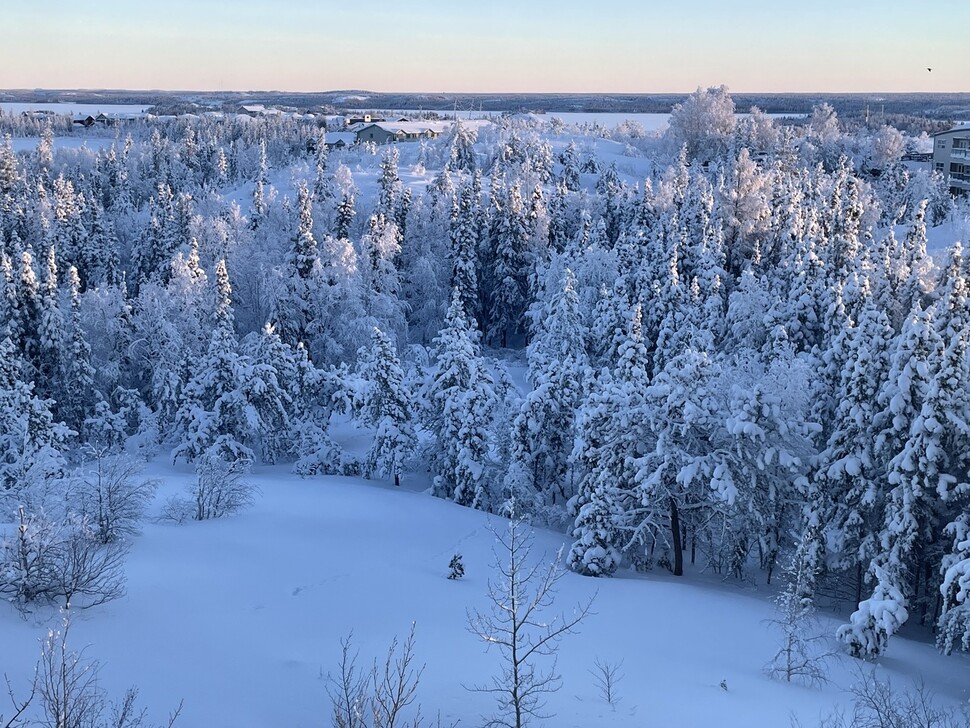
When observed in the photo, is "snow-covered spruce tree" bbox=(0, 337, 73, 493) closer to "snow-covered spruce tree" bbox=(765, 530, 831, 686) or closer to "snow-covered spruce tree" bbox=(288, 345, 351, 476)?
"snow-covered spruce tree" bbox=(288, 345, 351, 476)

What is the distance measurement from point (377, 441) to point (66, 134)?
192659mm

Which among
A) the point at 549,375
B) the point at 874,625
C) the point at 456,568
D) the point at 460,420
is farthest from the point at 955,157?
the point at 456,568

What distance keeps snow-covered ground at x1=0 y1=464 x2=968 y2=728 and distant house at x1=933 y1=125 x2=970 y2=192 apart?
6809 cm

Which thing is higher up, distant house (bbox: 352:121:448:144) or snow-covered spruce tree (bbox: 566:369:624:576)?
distant house (bbox: 352:121:448:144)

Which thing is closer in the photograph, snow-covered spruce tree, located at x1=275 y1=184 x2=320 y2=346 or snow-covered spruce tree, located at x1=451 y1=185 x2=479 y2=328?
snow-covered spruce tree, located at x1=275 y1=184 x2=320 y2=346

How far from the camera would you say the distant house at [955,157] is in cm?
7956

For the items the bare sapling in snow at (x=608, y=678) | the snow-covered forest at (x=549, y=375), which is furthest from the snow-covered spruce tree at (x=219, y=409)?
the bare sapling in snow at (x=608, y=678)

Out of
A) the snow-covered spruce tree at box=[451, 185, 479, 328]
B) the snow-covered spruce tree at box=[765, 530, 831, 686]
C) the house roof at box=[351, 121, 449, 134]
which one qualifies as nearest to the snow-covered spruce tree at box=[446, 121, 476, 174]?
the house roof at box=[351, 121, 449, 134]

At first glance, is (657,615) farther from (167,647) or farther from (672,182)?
(672,182)

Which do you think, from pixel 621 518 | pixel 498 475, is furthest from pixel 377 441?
pixel 621 518

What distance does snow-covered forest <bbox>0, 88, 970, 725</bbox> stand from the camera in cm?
2317

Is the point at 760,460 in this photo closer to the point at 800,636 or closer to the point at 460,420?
the point at 800,636

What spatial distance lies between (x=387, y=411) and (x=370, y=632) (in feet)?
60.0

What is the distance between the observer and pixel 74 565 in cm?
1688
